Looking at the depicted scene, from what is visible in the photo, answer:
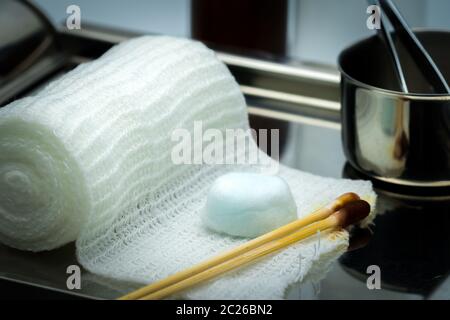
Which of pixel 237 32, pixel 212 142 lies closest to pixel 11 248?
pixel 212 142

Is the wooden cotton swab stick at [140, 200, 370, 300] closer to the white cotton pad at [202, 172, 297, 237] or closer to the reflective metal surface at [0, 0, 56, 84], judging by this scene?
the white cotton pad at [202, 172, 297, 237]

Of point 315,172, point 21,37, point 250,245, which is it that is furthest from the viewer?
point 21,37

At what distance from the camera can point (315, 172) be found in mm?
937

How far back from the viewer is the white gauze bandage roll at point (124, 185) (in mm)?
748

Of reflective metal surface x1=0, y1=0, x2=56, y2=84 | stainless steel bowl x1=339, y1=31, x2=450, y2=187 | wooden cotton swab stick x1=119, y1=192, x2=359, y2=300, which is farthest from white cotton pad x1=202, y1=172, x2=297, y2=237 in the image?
reflective metal surface x1=0, y1=0, x2=56, y2=84

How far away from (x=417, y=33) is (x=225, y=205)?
1.03 ft

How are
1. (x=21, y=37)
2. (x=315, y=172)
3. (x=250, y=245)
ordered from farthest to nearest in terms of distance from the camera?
(x=21, y=37) < (x=315, y=172) < (x=250, y=245)

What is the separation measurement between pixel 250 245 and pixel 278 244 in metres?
0.02

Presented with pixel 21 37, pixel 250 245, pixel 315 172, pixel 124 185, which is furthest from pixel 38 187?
pixel 21 37

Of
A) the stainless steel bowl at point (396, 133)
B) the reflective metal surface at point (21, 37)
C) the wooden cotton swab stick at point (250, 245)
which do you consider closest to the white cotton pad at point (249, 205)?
the wooden cotton swab stick at point (250, 245)

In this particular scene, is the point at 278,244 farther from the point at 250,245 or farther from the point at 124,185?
the point at 124,185

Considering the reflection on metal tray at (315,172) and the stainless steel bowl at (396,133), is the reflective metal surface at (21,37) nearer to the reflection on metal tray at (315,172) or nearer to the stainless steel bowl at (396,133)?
the reflection on metal tray at (315,172)

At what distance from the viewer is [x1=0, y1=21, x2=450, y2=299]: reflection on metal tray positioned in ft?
2.45
